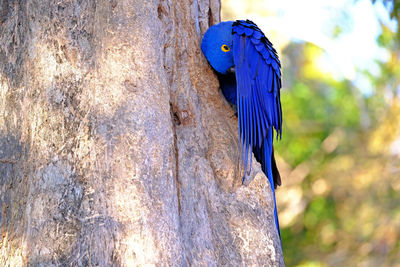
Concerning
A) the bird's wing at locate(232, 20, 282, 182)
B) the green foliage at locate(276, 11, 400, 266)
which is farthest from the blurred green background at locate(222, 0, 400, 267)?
the bird's wing at locate(232, 20, 282, 182)

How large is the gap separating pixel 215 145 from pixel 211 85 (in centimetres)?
37

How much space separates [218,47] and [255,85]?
0.94ft

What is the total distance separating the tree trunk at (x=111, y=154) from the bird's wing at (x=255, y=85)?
→ 189 mm

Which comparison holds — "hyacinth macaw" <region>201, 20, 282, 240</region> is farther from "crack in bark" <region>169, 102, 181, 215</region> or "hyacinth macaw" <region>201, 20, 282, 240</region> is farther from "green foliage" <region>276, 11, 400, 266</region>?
"green foliage" <region>276, 11, 400, 266</region>

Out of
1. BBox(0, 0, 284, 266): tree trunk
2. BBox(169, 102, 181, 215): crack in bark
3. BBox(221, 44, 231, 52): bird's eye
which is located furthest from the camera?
BBox(221, 44, 231, 52): bird's eye

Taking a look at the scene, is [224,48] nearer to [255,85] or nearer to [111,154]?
[255,85]

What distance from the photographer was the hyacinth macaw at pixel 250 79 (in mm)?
2820

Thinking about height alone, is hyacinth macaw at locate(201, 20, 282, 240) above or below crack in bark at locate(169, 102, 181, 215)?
above

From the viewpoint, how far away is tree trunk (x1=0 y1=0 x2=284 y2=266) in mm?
2068

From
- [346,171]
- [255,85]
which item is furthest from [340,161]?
[255,85]

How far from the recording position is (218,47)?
2865 mm

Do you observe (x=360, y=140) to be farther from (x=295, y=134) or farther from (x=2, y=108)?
(x=2, y=108)

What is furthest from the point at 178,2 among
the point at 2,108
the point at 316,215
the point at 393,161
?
the point at 316,215

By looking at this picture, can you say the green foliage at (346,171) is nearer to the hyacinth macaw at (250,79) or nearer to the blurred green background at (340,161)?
the blurred green background at (340,161)
